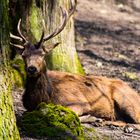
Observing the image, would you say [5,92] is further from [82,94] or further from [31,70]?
[82,94]

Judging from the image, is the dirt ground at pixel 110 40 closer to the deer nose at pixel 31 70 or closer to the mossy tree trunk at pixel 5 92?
the deer nose at pixel 31 70

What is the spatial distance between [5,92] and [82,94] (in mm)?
3514

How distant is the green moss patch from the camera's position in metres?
6.91

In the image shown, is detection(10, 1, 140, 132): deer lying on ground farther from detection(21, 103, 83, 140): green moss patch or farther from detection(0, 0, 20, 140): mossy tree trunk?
detection(0, 0, 20, 140): mossy tree trunk

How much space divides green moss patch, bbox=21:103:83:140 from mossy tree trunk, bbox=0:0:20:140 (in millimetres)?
850

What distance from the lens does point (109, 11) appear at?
1923 centimetres

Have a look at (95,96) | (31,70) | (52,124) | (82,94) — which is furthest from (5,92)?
(95,96)

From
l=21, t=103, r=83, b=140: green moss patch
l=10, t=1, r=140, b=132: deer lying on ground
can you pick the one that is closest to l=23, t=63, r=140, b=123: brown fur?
l=10, t=1, r=140, b=132: deer lying on ground

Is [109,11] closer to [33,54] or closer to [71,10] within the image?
[71,10]

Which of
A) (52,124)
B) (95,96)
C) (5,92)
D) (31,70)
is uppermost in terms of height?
(5,92)

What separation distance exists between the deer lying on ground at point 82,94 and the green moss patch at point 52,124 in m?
1.39

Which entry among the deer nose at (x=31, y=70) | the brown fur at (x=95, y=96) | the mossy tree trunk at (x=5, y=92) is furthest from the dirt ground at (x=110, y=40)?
the mossy tree trunk at (x=5, y=92)

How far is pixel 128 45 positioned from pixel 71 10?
6.38 m

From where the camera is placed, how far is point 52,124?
23.0 feet
